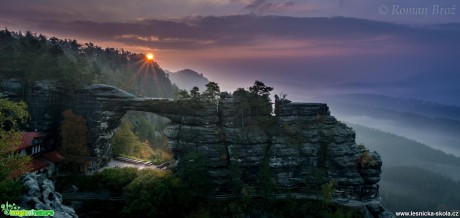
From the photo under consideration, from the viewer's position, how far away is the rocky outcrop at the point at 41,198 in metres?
23.3

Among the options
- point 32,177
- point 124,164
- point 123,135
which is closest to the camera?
point 32,177

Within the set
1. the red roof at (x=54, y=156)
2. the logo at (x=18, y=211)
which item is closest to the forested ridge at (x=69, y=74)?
the red roof at (x=54, y=156)

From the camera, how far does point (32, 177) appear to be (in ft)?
88.7

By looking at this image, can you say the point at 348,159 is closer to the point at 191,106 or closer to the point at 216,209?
the point at 216,209

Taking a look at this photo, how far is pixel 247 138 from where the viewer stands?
59.9 meters

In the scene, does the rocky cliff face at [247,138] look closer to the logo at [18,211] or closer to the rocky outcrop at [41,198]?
the rocky outcrop at [41,198]

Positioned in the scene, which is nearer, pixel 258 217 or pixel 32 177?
pixel 32 177

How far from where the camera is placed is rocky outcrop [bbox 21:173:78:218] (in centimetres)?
A: 2331

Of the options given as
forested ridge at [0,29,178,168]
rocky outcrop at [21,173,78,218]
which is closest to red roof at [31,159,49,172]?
forested ridge at [0,29,178,168]

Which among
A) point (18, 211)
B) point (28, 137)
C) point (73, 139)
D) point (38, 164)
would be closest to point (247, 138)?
point (73, 139)

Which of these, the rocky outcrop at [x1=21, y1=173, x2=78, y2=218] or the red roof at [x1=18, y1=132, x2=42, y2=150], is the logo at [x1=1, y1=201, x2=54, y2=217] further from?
the red roof at [x1=18, y1=132, x2=42, y2=150]

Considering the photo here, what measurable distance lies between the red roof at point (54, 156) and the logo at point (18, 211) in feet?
128

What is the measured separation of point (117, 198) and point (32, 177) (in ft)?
100

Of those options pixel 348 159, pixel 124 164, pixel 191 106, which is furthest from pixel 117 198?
pixel 348 159
